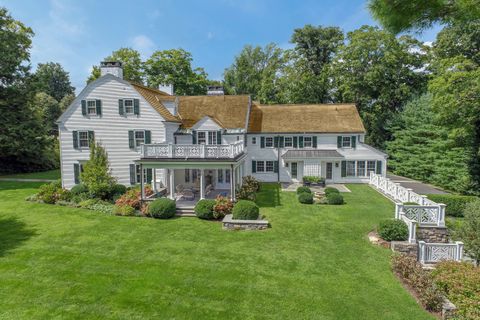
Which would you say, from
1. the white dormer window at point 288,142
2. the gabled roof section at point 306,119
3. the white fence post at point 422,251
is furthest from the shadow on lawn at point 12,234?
the white dormer window at point 288,142

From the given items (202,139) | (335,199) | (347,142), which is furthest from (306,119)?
(335,199)

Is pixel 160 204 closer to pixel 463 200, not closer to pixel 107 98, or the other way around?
pixel 107 98

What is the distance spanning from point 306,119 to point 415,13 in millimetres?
20731

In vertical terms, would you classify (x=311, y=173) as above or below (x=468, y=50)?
below

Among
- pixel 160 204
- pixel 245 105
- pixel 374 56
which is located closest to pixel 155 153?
pixel 160 204

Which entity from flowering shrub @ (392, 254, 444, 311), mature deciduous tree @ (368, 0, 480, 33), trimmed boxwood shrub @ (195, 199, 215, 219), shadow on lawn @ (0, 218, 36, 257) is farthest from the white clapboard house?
mature deciduous tree @ (368, 0, 480, 33)

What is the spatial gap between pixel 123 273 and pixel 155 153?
31.1 ft

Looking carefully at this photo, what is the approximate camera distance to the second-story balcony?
17547 mm

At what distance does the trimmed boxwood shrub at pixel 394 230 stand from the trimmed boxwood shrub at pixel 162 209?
35.6 feet

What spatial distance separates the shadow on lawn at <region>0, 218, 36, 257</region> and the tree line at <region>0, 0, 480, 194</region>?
56.4 ft

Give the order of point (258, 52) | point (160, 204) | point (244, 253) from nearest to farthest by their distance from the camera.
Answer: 1. point (244, 253)
2. point (160, 204)
3. point (258, 52)

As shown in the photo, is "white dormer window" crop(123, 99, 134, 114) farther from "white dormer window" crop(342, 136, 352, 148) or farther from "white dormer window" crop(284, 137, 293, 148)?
"white dormer window" crop(342, 136, 352, 148)

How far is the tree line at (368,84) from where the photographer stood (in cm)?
2202

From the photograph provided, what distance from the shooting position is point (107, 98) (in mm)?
21172
